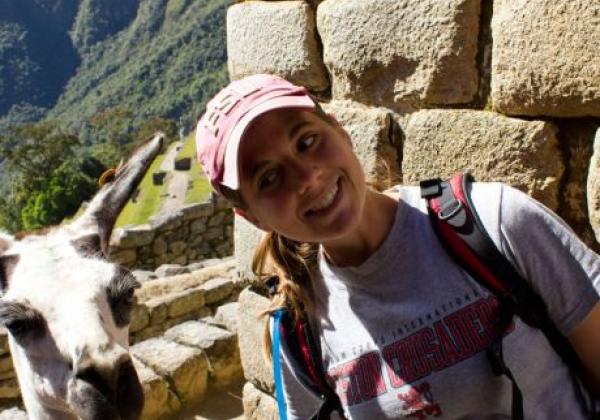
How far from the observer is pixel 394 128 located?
7.93 feet

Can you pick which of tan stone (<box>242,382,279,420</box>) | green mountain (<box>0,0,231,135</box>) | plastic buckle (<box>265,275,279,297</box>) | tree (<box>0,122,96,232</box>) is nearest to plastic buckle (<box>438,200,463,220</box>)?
plastic buckle (<box>265,275,279,297</box>)

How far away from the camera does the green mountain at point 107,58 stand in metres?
97.5

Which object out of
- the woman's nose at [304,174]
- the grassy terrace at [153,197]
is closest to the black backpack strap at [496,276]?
the woman's nose at [304,174]

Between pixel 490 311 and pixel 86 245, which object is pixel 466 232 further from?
pixel 86 245

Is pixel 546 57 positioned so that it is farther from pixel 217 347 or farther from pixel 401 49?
pixel 217 347

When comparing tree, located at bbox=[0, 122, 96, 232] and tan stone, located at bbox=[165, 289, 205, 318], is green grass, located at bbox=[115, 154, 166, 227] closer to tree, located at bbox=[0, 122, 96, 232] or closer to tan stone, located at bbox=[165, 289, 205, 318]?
tree, located at bbox=[0, 122, 96, 232]

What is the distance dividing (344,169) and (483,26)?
35.3 inches

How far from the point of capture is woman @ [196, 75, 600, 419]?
4.61 feet

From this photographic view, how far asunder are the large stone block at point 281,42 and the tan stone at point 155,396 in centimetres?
286

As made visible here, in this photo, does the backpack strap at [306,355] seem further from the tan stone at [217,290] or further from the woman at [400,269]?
the tan stone at [217,290]

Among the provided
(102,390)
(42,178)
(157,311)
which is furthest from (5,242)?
(42,178)

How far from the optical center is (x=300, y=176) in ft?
4.83

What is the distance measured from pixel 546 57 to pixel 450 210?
662 millimetres

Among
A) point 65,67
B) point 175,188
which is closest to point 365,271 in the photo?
point 175,188
